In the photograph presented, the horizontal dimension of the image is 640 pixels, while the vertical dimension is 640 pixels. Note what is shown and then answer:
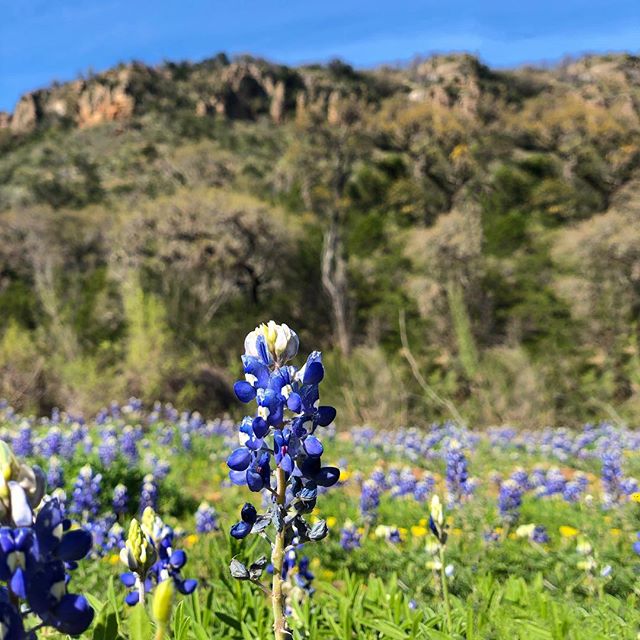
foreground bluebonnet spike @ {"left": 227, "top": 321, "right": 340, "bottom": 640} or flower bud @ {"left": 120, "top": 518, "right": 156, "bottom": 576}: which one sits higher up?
foreground bluebonnet spike @ {"left": 227, "top": 321, "right": 340, "bottom": 640}

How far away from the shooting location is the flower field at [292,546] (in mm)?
1064

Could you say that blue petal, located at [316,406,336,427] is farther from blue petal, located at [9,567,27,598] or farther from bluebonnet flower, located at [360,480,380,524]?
bluebonnet flower, located at [360,480,380,524]

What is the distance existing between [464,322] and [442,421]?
3586 millimetres

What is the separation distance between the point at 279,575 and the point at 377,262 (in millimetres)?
22618

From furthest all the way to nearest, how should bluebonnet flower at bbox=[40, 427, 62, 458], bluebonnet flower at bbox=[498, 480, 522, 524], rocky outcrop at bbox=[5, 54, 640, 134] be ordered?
rocky outcrop at bbox=[5, 54, 640, 134], bluebonnet flower at bbox=[40, 427, 62, 458], bluebonnet flower at bbox=[498, 480, 522, 524]

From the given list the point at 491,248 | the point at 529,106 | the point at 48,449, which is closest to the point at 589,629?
the point at 48,449

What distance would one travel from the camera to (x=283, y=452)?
1.46 m

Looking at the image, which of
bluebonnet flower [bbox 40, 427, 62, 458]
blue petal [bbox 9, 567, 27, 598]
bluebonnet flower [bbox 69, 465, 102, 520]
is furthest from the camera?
bluebonnet flower [bbox 40, 427, 62, 458]

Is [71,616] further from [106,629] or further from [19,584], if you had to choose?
[106,629]

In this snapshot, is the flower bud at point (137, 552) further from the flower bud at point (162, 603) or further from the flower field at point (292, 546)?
the flower bud at point (162, 603)

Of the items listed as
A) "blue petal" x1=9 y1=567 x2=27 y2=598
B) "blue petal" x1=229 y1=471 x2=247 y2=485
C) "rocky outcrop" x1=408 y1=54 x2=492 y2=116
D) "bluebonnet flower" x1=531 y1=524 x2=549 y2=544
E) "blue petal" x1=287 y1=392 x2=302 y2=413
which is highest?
"rocky outcrop" x1=408 y1=54 x2=492 y2=116

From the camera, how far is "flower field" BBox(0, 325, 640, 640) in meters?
1.06

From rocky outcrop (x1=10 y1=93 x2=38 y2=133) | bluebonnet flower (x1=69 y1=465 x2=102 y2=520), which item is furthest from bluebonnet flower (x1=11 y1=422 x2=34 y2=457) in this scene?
rocky outcrop (x1=10 y1=93 x2=38 y2=133)

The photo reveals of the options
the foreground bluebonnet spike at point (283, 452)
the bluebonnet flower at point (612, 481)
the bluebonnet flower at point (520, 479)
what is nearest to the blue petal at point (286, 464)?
the foreground bluebonnet spike at point (283, 452)
